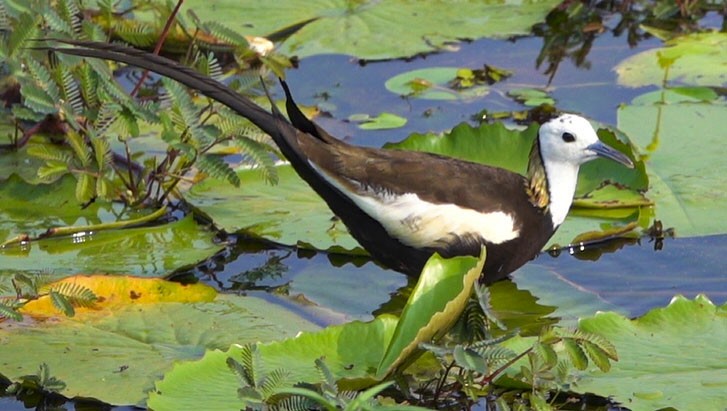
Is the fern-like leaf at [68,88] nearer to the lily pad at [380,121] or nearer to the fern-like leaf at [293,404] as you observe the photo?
the lily pad at [380,121]

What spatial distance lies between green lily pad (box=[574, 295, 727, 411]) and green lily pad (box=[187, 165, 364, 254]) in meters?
1.30

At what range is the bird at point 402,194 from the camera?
15.3 feet

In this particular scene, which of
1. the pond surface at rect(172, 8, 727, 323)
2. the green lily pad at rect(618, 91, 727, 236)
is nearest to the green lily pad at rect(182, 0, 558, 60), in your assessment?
the pond surface at rect(172, 8, 727, 323)

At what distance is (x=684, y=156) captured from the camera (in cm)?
552

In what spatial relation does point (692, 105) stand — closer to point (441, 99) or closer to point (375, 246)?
point (441, 99)

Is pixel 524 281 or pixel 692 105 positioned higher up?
pixel 692 105

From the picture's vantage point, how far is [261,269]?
204 inches

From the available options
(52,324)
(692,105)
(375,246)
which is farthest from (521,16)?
(52,324)

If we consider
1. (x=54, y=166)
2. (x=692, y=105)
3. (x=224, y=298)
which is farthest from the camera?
(x=692, y=105)

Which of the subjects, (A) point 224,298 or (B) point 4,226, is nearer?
(A) point 224,298

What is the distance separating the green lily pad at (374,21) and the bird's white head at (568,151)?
6.70 ft

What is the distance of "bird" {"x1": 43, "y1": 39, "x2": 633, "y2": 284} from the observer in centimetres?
465

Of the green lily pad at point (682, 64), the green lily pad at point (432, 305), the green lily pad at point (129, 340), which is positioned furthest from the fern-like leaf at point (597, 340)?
the green lily pad at point (682, 64)

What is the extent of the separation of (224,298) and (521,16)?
317 centimetres
